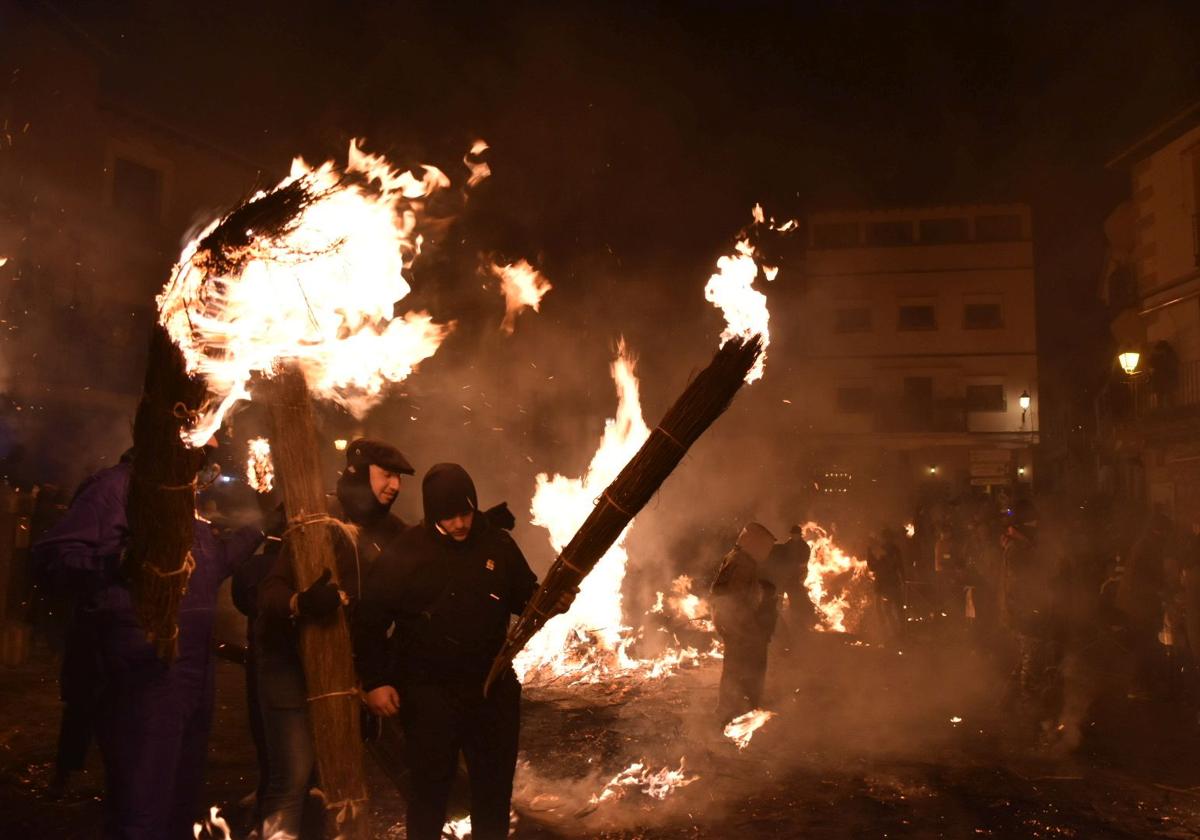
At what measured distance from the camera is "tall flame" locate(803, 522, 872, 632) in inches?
638

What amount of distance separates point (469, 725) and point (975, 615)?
31.1 ft

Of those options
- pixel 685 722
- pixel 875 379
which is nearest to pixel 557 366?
pixel 685 722

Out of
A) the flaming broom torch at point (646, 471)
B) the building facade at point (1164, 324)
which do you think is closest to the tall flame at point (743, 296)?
the flaming broom torch at point (646, 471)

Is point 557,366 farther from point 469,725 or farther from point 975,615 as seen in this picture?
point 469,725

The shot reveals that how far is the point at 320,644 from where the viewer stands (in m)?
3.94

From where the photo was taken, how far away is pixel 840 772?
641 cm

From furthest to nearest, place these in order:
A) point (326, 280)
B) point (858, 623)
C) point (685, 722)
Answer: point (858, 623) < point (685, 722) < point (326, 280)

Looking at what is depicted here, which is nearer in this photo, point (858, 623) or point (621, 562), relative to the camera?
point (621, 562)

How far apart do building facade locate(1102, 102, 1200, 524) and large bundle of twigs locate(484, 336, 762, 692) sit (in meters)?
17.4

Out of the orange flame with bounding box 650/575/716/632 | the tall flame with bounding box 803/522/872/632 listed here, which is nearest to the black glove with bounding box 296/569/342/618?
the orange flame with bounding box 650/575/716/632

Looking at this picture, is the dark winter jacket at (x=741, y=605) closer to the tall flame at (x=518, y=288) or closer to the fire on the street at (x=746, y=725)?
the fire on the street at (x=746, y=725)

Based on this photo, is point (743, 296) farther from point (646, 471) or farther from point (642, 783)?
point (642, 783)

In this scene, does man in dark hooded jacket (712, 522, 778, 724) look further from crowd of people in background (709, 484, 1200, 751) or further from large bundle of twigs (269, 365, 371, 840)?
large bundle of twigs (269, 365, 371, 840)

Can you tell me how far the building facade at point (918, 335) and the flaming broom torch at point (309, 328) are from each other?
33116 millimetres
